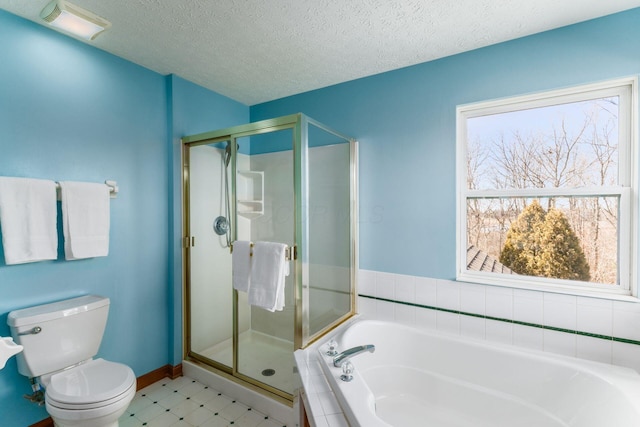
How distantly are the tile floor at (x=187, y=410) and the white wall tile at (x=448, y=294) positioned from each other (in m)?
1.34

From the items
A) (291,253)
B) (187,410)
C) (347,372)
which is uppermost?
(291,253)

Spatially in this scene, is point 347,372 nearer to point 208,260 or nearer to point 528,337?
point 528,337

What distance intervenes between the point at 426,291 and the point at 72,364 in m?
2.29

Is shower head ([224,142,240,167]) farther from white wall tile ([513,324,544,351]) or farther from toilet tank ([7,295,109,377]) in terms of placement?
white wall tile ([513,324,544,351])

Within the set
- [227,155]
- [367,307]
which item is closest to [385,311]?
[367,307]

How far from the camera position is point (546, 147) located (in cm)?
184

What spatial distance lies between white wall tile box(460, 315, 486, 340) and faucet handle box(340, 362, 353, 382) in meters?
0.96

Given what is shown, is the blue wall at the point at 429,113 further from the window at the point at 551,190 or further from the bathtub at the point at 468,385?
the bathtub at the point at 468,385

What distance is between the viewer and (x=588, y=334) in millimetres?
1668

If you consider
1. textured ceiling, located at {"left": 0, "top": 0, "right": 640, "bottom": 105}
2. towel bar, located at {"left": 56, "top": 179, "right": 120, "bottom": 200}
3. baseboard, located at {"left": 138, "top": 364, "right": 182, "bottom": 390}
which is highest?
textured ceiling, located at {"left": 0, "top": 0, "right": 640, "bottom": 105}

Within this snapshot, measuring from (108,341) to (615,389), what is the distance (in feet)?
9.61

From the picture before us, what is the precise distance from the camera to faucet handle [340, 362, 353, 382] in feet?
4.73

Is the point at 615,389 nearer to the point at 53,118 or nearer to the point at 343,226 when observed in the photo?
the point at 343,226

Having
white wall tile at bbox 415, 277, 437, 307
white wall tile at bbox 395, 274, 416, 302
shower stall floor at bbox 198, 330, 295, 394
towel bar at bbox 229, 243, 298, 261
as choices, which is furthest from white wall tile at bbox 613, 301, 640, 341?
shower stall floor at bbox 198, 330, 295, 394
